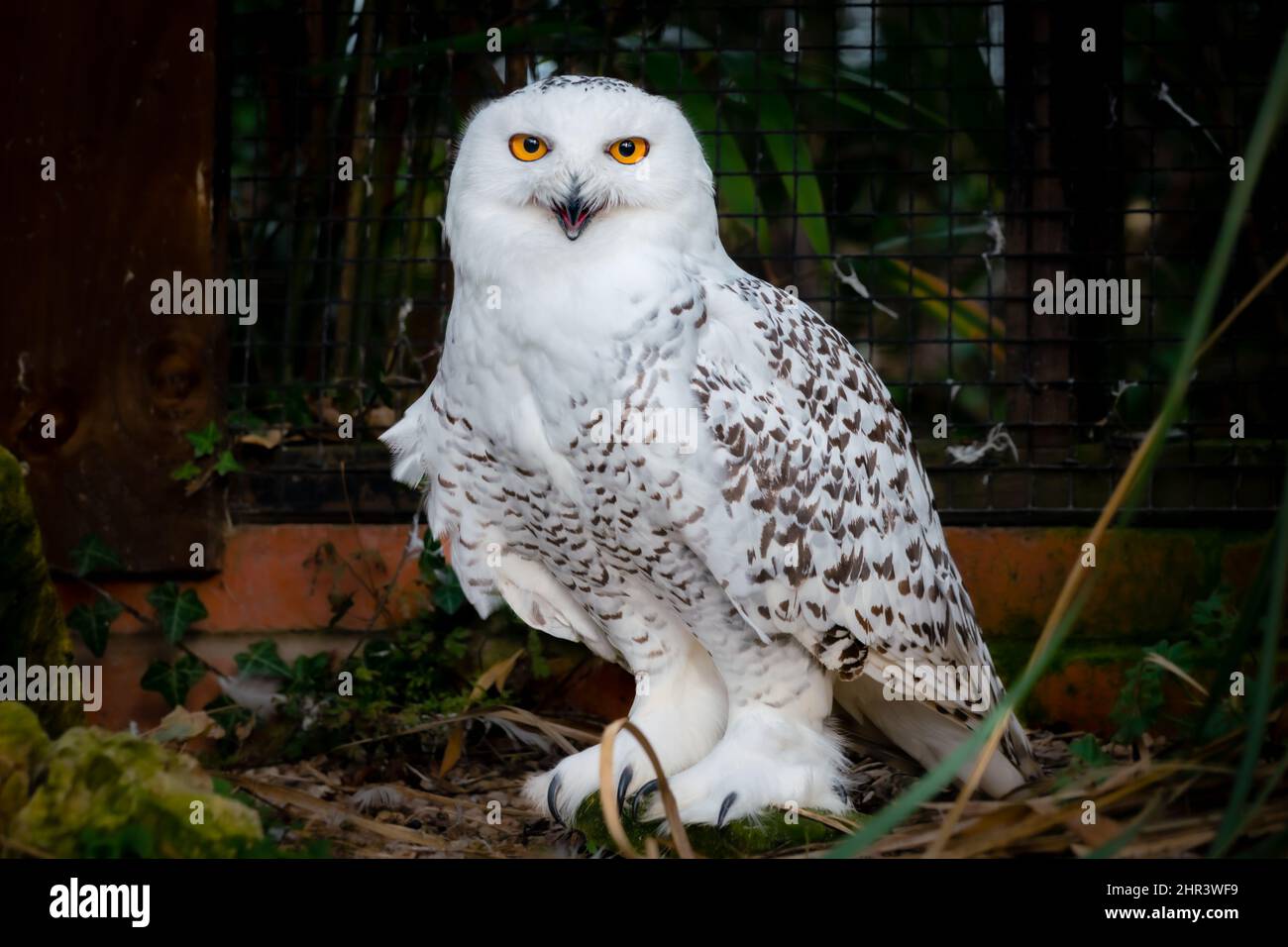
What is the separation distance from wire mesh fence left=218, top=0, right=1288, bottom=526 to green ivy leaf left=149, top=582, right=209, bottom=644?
1.05ft

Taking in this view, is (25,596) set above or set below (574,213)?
below

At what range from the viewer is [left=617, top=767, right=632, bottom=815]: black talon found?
290cm

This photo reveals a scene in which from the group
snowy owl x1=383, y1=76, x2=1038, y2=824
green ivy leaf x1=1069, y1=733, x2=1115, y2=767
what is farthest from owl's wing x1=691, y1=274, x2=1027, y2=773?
green ivy leaf x1=1069, y1=733, x2=1115, y2=767

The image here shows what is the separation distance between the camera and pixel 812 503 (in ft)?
9.16

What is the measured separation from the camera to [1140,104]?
17.4ft

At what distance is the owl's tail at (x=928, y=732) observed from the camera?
9.98 ft

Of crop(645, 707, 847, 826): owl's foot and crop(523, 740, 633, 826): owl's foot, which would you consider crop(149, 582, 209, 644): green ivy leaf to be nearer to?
crop(523, 740, 633, 826): owl's foot

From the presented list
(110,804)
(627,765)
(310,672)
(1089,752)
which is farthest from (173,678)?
(1089,752)

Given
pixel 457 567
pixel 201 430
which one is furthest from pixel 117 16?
pixel 457 567

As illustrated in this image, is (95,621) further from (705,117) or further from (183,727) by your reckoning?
(705,117)

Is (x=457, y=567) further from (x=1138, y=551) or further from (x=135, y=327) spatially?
(x=1138, y=551)

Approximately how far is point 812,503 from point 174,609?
2.06 metres

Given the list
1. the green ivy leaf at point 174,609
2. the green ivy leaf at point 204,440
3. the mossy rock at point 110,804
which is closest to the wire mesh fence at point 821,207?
the green ivy leaf at point 204,440
